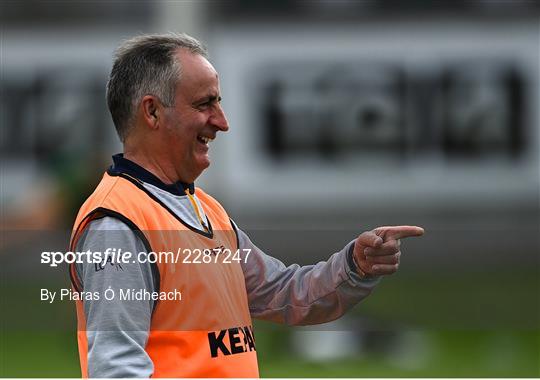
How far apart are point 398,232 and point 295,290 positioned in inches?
17.4

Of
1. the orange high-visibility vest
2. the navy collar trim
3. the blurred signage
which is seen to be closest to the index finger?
the orange high-visibility vest

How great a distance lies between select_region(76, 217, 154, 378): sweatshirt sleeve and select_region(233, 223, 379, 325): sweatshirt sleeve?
1.76ft

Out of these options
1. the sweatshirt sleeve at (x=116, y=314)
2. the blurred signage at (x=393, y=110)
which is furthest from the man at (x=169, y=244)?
the blurred signage at (x=393, y=110)

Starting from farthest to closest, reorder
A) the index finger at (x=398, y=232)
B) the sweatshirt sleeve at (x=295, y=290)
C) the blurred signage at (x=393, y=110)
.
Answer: the blurred signage at (x=393, y=110) → the sweatshirt sleeve at (x=295, y=290) → the index finger at (x=398, y=232)

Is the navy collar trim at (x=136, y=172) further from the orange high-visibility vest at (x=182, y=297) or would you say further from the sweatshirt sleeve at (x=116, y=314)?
the sweatshirt sleeve at (x=116, y=314)

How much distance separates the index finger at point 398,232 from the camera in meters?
2.57

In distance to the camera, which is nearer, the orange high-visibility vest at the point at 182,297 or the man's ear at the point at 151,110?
the orange high-visibility vest at the point at 182,297

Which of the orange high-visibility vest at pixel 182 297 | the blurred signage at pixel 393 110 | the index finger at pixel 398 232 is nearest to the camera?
the orange high-visibility vest at pixel 182 297

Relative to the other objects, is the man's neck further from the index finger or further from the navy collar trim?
the index finger

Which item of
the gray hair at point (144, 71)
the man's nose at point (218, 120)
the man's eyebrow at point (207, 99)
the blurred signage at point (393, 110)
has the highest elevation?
the gray hair at point (144, 71)

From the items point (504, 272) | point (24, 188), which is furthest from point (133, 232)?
point (24, 188)

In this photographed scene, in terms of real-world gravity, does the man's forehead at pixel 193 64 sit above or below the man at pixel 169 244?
above

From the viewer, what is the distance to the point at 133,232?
2.41 m

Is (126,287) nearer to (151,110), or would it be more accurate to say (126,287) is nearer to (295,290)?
(151,110)
